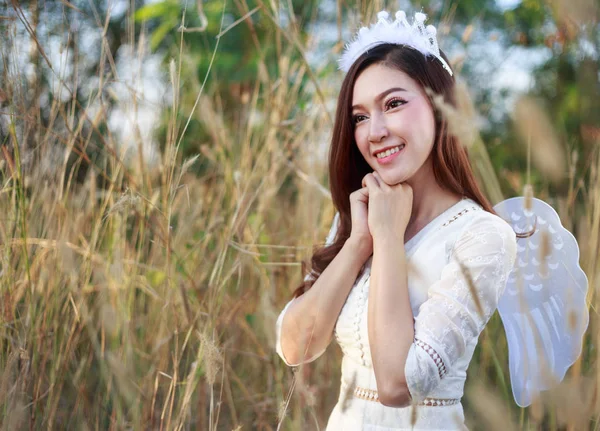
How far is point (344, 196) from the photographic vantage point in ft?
5.57

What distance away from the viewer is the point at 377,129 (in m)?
1.44

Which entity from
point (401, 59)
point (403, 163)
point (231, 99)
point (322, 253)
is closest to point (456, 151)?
point (403, 163)

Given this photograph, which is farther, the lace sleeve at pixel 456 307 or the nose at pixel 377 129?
the nose at pixel 377 129

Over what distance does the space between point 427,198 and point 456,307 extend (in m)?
0.37

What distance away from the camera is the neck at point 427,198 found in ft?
4.92

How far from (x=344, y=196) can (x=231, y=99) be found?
144 inches

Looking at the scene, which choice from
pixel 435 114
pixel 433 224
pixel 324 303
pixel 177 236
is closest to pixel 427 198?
pixel 433 224

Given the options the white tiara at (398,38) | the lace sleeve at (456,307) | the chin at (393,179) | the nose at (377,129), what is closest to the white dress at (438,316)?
the lace sleeve at (456,307)

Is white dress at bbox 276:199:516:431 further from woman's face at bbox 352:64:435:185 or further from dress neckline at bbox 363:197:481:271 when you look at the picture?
woman's face at bbox 352:64:435:185

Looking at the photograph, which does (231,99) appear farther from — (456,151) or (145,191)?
(456,151)

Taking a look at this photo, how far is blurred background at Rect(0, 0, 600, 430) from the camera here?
1.12 m

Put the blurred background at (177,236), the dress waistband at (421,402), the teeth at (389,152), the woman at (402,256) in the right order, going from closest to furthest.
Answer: the blurred background at (177,236)
the woman at (402,256)
the dress waistband at (421,402)
the teeth at (389,152)

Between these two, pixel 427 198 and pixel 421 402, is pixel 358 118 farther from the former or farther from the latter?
pixel 421 402

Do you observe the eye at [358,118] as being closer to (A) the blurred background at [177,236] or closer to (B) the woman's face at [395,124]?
(B) the woman's face at [395,124]
